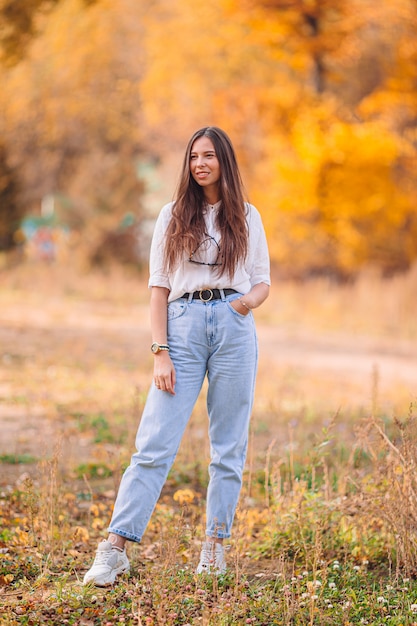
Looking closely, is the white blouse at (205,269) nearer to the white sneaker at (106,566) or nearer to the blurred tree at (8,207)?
the white sneaker at (106,566)

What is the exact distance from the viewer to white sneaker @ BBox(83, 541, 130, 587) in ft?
10.8

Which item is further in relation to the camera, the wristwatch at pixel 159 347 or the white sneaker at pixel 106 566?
the wristwatch at pixel 159 347

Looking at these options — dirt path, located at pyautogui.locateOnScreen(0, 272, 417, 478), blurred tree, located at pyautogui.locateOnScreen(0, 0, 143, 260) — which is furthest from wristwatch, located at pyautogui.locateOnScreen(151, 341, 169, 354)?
blurred tree, located at pyautogui.locateOnScreen(0, 0, 143, 260)

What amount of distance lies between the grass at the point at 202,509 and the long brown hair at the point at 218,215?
2.80 feet

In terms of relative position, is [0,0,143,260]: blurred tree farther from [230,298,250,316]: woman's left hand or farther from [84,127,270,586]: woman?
[230,298,250,316]: woman's left hand

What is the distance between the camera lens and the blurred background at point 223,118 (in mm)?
16891

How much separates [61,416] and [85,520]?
2632mm

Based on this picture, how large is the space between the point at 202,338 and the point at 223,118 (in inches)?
A: 617

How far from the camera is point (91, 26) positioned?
76.8 feet

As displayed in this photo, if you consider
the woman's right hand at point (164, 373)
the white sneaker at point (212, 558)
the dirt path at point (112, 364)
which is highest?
the woman's right hand at point (164, 373)

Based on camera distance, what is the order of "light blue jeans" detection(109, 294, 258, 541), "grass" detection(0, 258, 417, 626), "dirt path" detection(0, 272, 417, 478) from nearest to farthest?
"grass" detection(0, 258, 417, 626) → "light blue jeans" detection(109, 294, 258, 541) → "dirt path" detection(0, 272, 417, 478)

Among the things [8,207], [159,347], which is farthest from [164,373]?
[8,207]

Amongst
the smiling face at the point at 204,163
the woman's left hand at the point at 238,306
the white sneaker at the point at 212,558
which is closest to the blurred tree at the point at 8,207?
the smiling face at the point at 204,163

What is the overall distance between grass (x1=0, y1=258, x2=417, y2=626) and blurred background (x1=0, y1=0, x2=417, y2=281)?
838 centimetres
